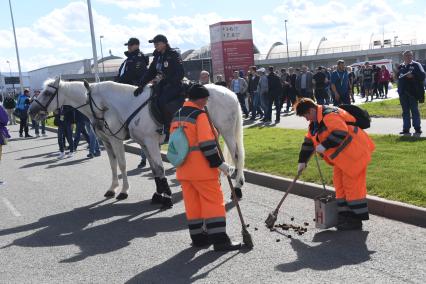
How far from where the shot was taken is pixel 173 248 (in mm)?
6195

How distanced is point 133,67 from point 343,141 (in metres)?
5.32

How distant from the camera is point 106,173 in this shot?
12.4 m

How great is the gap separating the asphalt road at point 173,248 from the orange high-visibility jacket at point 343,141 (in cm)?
83

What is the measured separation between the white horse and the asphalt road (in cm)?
60

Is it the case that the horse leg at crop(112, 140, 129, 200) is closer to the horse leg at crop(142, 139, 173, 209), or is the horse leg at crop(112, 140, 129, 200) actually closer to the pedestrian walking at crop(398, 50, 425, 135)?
the horse leg at crop(142, 139, 173, 209)

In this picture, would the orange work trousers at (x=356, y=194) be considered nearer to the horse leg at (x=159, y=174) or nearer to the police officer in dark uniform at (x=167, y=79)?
the horse leg at (x=159, y=174)

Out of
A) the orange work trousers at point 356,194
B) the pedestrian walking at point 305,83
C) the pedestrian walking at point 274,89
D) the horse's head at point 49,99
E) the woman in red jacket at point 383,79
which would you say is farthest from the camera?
the woman in red jacket at point 383,79

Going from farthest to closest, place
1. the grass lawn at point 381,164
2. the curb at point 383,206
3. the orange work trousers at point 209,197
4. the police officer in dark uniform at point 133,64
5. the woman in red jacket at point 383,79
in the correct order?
1. the woman in red jacket at point 383,79
2. the police officer in dark uniform at point 133,64
3. the grass lawn at point 381,164
4. the curb at point 383,206
5. the orange work trousers at point 209,197

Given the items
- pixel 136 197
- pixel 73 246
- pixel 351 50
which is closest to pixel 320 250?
pixel 73 246

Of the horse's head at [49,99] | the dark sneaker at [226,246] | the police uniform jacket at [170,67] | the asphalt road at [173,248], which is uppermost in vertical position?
the police uniform jacket at [170,67]

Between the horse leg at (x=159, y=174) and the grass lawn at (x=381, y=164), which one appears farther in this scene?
the horse leg at (x=159, y=174)

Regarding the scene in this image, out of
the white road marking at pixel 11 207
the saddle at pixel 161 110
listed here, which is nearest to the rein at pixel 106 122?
the saddle at pixel 161 110

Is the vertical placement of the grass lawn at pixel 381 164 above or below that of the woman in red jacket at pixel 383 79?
below

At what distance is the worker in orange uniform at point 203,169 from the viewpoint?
5668 mm
